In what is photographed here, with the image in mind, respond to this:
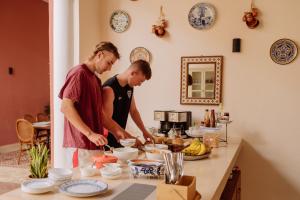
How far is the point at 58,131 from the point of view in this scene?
3.70 meters

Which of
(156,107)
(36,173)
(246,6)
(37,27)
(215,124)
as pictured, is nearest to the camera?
(36,173)

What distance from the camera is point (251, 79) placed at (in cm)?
354

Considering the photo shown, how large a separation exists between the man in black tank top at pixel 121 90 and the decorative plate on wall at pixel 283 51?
1.49 m

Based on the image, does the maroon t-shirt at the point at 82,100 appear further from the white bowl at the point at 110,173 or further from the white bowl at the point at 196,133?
the white bowl at the point at 196,133

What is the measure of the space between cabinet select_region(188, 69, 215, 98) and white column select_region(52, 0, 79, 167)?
1.37m

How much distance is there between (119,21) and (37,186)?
9.47 ft

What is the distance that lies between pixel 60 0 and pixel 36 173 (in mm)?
2461

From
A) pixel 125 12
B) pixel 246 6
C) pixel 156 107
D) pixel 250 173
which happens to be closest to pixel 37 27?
pixel 125 12

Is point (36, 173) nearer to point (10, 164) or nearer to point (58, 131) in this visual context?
point (58, 131)

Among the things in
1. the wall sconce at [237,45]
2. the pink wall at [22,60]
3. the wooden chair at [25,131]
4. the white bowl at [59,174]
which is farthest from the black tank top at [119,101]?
the pink wall at [22,60]

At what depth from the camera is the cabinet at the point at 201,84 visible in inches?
145

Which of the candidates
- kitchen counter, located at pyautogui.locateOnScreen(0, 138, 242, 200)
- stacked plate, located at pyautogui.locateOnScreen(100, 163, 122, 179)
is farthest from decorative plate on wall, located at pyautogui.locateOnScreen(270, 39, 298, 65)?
stacked plate, located at pyautogui.locateOnScreen(100, 163, 122, 179)

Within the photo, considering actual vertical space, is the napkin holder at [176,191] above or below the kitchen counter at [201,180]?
above

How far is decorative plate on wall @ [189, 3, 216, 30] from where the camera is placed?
3.66m
